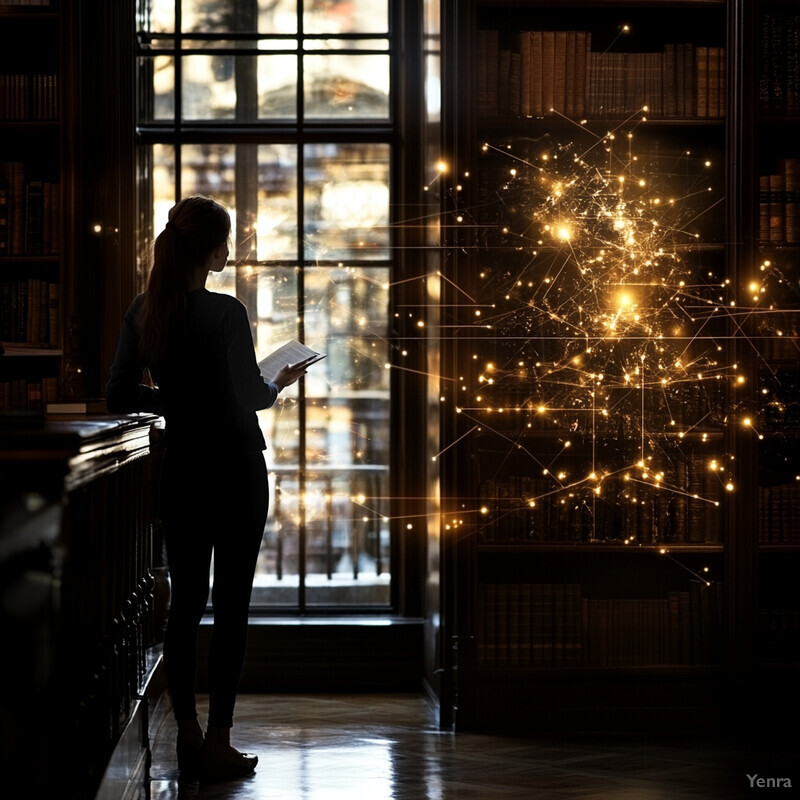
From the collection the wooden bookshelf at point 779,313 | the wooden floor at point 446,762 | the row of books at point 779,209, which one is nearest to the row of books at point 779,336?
the wooden bookshelf at point 779,313

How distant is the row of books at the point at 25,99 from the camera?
387 cm

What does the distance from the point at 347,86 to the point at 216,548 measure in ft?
7.01

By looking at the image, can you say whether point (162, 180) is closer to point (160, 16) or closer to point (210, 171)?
point (210, 171)

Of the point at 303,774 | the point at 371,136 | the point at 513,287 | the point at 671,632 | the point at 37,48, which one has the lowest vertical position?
the point at 303,774

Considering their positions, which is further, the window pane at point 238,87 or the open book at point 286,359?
the window pane at point 238,87

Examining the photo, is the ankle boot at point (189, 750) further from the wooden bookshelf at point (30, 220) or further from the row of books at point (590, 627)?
the wooden bookshelf at point (30, 220)

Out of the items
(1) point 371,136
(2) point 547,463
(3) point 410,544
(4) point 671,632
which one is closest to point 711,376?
(2) point 547,463

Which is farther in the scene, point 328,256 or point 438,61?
point 328,256

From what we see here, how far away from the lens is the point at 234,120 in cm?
421

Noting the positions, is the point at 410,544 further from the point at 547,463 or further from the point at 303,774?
the point at 303,774

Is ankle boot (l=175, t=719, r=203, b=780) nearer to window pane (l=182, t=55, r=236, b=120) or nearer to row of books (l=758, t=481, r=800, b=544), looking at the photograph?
row of books (l=758, t=481, r=800, b=544)

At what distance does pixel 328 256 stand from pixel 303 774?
6.50 feet

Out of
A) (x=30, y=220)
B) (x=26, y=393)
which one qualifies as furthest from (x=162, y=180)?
(x=26, y=393)

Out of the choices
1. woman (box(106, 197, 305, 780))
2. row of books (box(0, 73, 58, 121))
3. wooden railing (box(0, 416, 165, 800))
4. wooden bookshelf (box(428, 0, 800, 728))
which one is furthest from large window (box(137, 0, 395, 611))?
wooden railing (box(0, 416, 165, 800))
